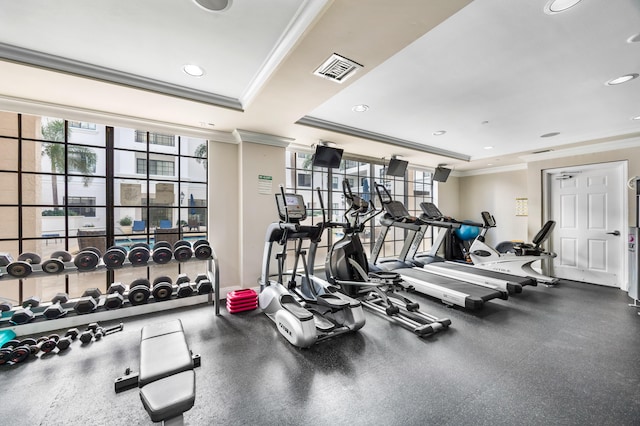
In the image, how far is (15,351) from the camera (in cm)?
226

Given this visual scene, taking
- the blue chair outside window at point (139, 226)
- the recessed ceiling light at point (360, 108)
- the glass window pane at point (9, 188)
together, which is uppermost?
the recessed ceiling light at point (360, 108)

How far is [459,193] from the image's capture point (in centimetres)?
793

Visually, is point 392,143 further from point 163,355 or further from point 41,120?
point 41,120

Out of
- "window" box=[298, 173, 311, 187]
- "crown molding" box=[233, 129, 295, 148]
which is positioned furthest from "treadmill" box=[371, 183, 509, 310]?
"crown molding" box=[233, 129, 295, 148]

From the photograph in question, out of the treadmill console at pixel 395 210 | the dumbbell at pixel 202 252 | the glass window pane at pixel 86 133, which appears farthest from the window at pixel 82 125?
the treadmill console at pixel 395 210

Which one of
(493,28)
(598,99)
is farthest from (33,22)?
(598,99)

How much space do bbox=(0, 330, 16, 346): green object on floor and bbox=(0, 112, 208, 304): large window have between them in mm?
566

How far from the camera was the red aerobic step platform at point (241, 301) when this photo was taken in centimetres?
344

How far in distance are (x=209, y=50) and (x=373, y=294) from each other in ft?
12.3

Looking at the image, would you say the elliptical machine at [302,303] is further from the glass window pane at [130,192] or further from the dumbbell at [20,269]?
the dumbbell at [20,269]

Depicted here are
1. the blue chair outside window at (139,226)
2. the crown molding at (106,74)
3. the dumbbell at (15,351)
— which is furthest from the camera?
Answer: the blue chair outside window at (139,226)

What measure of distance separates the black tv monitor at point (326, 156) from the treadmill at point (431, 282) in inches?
40.6

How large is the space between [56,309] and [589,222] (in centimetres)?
871

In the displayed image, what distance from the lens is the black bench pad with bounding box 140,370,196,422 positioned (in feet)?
3.66
